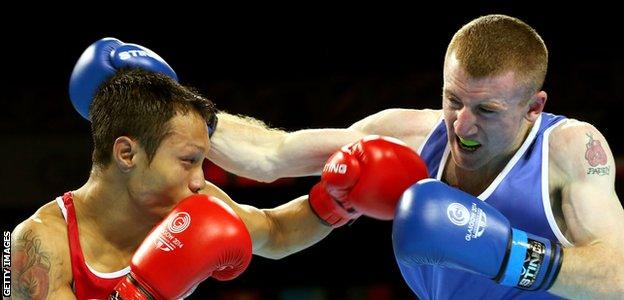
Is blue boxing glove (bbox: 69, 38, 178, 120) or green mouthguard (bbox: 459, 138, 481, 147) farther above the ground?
blue boxing glove (bbox: 69, 38, 178, 120)

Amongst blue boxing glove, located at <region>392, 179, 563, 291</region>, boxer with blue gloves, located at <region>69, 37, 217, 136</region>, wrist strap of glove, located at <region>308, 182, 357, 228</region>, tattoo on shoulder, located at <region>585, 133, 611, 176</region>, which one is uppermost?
boxer with blue gloves, located at <region>69, 37, 217, 136</region>

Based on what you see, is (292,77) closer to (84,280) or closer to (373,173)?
(373,173)

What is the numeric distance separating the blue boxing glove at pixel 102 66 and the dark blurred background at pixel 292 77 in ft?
11.3

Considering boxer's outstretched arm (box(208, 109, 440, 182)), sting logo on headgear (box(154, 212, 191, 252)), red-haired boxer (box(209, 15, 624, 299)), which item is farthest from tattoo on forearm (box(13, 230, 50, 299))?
red-haired boxer (box(209, 15, 624, 299))

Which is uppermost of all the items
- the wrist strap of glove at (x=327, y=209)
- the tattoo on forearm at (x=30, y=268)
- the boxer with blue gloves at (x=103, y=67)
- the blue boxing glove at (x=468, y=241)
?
the boxer with blue gloves at (x=103, y=67)

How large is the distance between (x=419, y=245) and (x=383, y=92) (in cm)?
440

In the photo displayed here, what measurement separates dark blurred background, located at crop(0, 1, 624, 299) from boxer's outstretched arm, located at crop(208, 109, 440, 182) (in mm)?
3452

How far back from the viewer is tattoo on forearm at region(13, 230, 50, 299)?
290cm

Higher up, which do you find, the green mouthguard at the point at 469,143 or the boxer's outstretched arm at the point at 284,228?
the green mouthguard at the point at 469,143

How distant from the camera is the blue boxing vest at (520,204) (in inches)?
123

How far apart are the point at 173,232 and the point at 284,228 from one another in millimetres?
780

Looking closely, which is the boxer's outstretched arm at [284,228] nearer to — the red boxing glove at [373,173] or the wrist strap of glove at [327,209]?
the wrist strap of glove at [327,209]

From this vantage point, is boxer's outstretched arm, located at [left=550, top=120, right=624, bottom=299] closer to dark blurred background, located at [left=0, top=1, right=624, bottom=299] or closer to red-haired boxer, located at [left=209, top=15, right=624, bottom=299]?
red-haired boxer, located at [left=209, top=15, right=624, bottom=299]

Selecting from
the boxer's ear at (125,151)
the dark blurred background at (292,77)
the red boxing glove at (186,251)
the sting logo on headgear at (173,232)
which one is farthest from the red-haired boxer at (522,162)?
the dark blurred background at (292,77)
